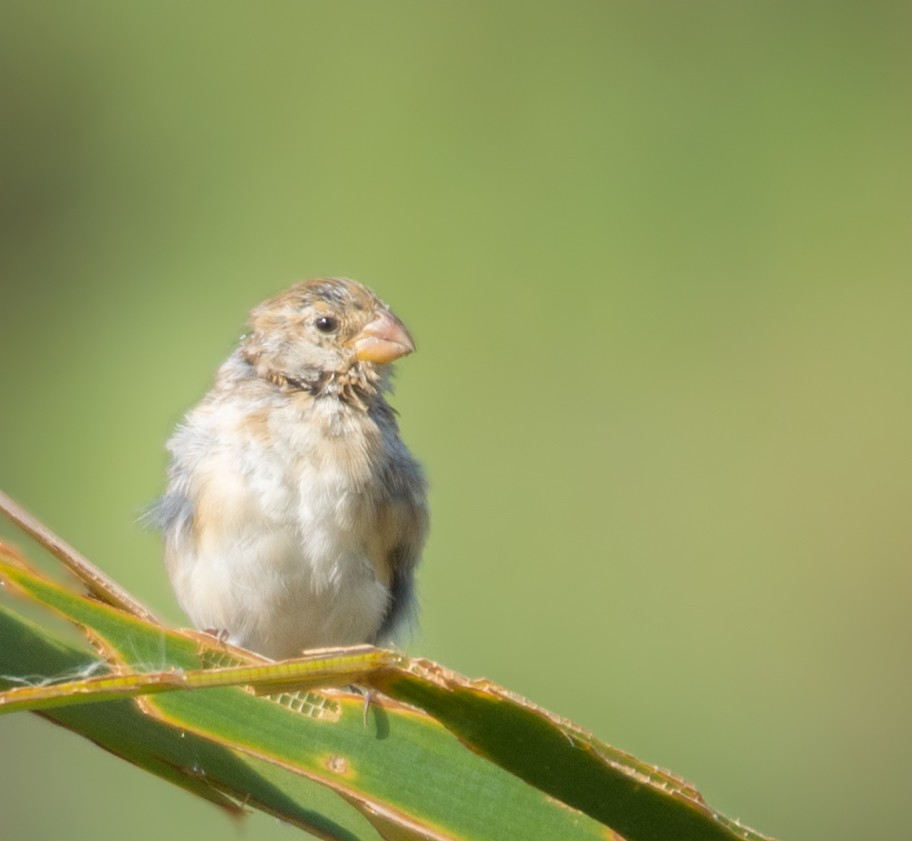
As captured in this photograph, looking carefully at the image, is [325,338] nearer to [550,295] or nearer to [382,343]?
[382,343]

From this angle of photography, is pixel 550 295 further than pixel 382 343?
Yes

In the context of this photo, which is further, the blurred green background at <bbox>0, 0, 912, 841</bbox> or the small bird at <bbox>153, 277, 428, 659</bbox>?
the blurred green background at <bbox>0, 0, 912, 841</bbox>

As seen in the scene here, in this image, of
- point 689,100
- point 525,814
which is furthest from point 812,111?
point 525,814

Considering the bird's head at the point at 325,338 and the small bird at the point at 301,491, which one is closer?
the small bird at the point at 301,491

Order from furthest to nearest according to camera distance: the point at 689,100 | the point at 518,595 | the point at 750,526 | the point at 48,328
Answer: the point at 48,328
the point at 689,100
the point at 750,526
the point at 518,595

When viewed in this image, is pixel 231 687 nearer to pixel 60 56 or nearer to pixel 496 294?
pixel 496 294

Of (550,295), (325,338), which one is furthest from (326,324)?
(550,295)
